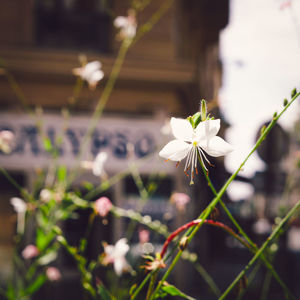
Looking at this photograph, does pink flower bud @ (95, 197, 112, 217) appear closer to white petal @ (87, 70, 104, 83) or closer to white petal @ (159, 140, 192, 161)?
white petal @ (159, 140, 192, 161)

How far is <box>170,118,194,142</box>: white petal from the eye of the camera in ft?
1.02

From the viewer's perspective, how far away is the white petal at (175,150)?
0.98 feet

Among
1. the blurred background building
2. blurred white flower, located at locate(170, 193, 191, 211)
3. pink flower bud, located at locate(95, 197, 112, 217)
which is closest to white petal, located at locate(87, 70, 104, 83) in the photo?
blurred white flower, located at locate(170, 193, 191, 211)

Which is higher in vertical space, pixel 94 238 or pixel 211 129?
pixel 94 238

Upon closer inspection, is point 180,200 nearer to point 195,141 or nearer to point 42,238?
point 42,238

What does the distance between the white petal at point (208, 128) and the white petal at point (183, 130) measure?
0.01 m

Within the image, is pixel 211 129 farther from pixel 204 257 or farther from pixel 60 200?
pixel 204 257

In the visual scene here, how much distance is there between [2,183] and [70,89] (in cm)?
142

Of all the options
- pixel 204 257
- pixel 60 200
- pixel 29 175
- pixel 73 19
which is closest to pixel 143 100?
pixel 73 19

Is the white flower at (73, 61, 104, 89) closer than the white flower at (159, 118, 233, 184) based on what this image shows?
No

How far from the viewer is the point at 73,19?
461cm

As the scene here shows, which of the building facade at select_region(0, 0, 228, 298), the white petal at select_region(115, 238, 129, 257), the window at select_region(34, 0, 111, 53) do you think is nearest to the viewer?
the white petal at select_region(115, 238, 129, 257)

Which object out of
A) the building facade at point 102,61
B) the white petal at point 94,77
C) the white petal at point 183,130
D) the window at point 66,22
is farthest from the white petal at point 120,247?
the window at point 66,22

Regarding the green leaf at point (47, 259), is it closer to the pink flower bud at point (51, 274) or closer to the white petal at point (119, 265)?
the pink flower bud at point (51, 274)
